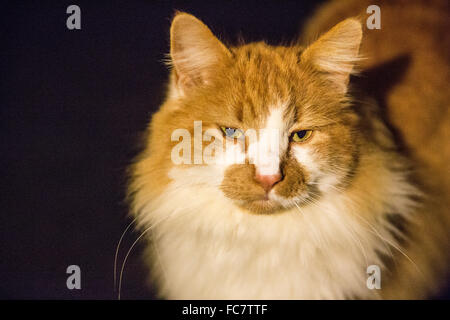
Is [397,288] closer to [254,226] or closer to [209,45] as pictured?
[254,226]

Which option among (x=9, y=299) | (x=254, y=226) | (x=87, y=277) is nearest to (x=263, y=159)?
(x=254, y=226)

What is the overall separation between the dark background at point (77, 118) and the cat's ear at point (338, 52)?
283 millimetres

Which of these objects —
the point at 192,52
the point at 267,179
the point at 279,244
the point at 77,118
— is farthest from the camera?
the point at 77,118

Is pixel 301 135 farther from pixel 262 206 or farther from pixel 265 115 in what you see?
pixel 262 206

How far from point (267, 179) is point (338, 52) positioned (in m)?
0.49

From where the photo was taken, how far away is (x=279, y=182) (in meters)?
1.17

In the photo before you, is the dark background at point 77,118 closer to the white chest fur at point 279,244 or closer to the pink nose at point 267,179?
the white chest fur at point 279,244

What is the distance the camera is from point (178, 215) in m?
1.40

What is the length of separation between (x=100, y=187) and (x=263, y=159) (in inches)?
28.4

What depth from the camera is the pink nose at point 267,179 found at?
115 centimetres

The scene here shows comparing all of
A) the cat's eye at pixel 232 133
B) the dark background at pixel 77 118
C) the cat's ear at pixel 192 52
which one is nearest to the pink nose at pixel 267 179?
the cat's eye at pixel 232 133

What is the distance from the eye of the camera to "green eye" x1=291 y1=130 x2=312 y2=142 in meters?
1.25

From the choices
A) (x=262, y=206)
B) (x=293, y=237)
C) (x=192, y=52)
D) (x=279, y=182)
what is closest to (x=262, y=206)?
Result: (x=262, y=206)

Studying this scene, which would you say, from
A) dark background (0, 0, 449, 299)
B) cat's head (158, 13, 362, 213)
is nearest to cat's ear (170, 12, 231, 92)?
cat's head (158, 13, 362, 213)
